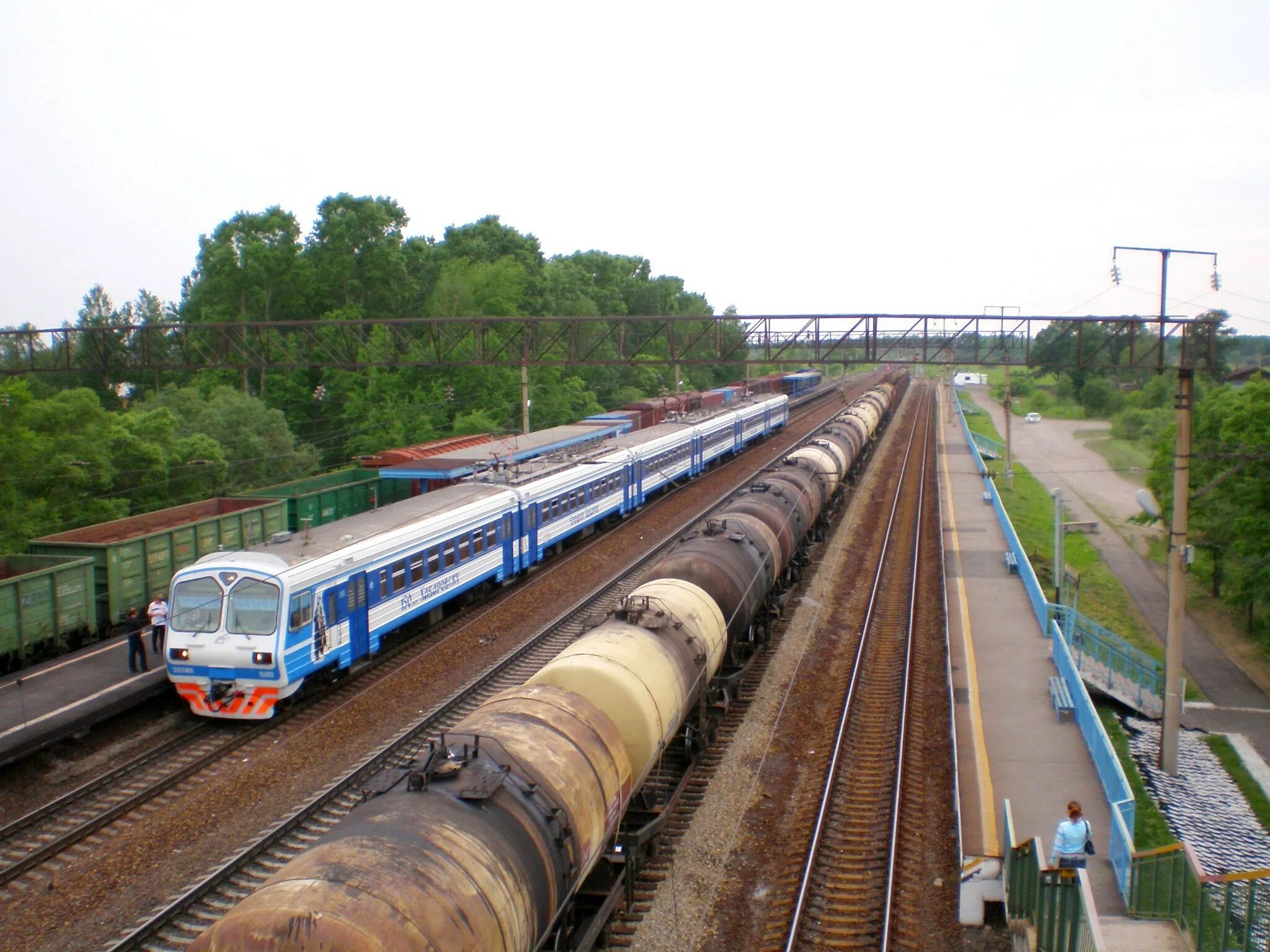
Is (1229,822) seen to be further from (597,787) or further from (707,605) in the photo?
Result: (597,787)

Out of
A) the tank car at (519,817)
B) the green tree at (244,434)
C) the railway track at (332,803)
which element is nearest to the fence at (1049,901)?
the tank car at (519,817)

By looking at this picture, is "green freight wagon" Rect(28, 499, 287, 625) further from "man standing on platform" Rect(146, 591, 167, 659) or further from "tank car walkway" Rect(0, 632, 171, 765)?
"man standing on platform" Rect(146, 591, 167, 659)

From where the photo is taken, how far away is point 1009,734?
15125mm

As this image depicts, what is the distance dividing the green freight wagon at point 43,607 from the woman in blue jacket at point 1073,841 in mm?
16099

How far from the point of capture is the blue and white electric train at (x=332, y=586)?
14.0m

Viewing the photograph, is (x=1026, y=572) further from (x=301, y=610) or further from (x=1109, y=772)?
(x=301, y=610)

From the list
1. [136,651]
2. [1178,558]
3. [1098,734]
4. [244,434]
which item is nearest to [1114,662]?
[1178,558]

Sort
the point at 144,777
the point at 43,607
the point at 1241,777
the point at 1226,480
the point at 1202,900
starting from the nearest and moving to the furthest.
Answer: the point at 1202,900 → the point at 144,777 → the point at 43,607 → the point at 1241,777 → the point at 1226,480

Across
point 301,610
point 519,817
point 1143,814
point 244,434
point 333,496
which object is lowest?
point 1143,814

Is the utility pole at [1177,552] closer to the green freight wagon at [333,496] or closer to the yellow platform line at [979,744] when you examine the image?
the yellow platform line at [979,744]

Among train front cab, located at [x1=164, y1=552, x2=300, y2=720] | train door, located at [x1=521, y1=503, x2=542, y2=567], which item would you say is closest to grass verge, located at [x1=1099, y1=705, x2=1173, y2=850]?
train front cab, located at [x1=164, y1=552, x2=300, y2=720]

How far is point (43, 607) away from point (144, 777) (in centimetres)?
565

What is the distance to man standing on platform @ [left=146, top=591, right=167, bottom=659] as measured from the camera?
16141mm

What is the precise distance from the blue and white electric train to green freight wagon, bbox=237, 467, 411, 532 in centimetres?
612
